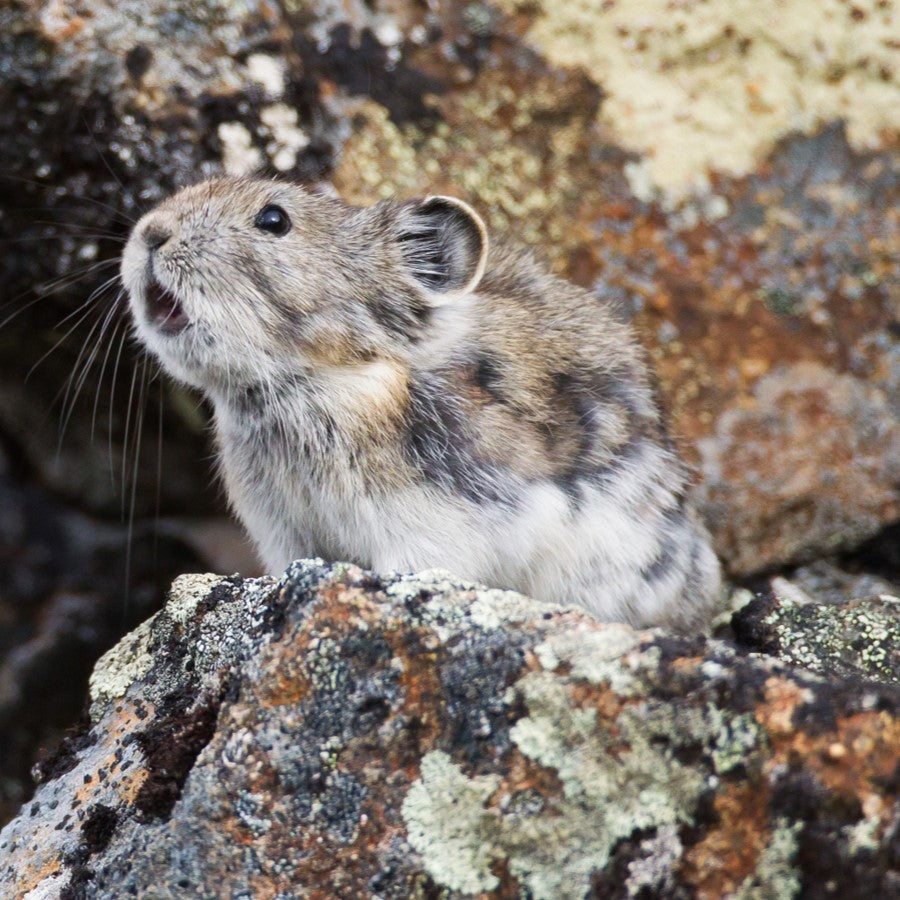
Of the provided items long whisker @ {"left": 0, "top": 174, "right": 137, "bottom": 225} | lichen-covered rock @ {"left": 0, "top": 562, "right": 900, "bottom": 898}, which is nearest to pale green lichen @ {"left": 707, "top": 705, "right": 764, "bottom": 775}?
lichen-covered rock @ {"left": 0, "top": 562, "right": 900, "bottom": 898}

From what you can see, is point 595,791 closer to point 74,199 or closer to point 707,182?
point 707,182

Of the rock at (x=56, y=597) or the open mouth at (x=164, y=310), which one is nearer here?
the open mouth at (x=164, y=310)

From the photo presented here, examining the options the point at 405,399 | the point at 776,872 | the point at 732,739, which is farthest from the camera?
the point at 405,399

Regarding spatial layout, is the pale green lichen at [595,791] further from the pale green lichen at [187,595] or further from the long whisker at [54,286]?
the long whisker at [54,286]

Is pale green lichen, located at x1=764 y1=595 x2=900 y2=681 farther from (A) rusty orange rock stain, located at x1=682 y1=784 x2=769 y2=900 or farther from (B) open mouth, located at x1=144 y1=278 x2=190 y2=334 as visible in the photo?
(B) open mouth, located at x1=144 y1=278 x2=190 y2=334

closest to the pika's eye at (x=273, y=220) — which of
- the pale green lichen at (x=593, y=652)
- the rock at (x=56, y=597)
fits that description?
the pale green lichen at (x=593, y=652)

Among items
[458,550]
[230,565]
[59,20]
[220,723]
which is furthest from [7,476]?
[220,723]

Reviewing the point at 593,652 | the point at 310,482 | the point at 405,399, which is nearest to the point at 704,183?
the point at 405,399
